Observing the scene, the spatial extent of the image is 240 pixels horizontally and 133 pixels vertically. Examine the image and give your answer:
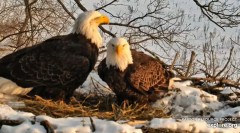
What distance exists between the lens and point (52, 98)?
4.27 meters

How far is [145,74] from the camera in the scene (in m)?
4.45

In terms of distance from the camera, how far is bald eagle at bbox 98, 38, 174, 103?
4.34 m

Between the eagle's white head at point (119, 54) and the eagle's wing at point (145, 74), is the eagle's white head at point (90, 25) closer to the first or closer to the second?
the eagle's white head at point (119, 54)

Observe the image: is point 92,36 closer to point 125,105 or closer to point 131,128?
point 125,105

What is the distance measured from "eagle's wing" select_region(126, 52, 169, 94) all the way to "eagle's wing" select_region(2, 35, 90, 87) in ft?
1.44

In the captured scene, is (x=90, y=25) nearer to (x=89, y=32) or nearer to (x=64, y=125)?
(x=89, y=32)

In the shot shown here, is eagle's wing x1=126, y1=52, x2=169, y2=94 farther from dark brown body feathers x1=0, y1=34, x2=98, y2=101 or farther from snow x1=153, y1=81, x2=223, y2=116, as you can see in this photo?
dark brown body feathers x1=0, y1=34, x2=98, y2=101

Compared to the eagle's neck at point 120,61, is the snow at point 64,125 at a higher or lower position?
lower

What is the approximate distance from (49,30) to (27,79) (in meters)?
4.26

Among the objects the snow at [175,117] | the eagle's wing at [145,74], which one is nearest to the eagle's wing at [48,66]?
the snow at [175,117]

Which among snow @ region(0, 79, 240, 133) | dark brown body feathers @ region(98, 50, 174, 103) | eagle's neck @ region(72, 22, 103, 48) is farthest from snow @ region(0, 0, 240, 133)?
eagle's neck @ region(72, 22, 103, 48)

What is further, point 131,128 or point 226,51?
point 226,51

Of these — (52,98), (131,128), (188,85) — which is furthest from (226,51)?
(131,128)

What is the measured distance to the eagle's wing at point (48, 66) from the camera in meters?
4.18
